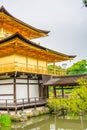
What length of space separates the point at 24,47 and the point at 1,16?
5457 mm

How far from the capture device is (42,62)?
83.7 ft

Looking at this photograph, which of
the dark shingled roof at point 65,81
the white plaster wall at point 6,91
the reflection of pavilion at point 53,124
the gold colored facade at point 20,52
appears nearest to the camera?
the reflection of pavilion at point 53,124

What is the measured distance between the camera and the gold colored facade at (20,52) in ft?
63.7

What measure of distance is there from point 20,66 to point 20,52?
4.55 feet

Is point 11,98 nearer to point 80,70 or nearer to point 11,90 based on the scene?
point 11,90

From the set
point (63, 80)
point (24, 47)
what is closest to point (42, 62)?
point (63, 80)

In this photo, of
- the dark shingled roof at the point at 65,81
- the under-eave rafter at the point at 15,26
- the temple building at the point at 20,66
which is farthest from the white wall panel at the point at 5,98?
the under-eave rafter at the point at 15,26

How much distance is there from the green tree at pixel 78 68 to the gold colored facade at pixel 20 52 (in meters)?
32.6

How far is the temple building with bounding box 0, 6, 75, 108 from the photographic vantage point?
64.4ft

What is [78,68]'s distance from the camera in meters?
60.4

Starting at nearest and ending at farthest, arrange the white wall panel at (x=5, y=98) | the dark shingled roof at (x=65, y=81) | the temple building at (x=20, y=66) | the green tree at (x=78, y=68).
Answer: the temple building at (x=20, y=66), the white wall panel at (x=5, y=98), the dark shingled roof at (x=65, y=81), the green tree at (x=78, y=68)

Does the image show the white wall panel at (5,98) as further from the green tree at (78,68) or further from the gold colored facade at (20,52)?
the green tree at (78,68)

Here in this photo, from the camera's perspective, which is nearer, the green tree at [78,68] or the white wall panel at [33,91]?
the white wall panel at [33,91]

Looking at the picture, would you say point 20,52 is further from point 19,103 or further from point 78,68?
point 78,68
